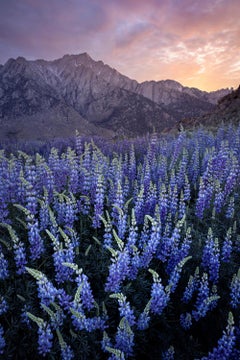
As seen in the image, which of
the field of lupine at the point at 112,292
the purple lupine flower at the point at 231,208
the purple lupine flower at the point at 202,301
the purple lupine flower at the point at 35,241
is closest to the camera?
the field of lupine at the point at 112,292

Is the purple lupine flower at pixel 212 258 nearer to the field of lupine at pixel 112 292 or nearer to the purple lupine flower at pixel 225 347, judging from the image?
the field of lupine at pixel 112 292

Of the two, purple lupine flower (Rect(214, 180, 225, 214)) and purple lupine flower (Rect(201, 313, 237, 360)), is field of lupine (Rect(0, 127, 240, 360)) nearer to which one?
purple lupine flower (Rect(201, 313, 237, 360))

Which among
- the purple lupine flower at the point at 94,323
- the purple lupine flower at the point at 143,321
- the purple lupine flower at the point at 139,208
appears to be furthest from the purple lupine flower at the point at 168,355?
the purple lupine flower at the point at 139,208

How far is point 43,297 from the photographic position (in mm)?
3133

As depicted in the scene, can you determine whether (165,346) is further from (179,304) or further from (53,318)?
(53,318)

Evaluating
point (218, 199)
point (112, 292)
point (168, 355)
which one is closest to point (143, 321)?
point (168, 355)

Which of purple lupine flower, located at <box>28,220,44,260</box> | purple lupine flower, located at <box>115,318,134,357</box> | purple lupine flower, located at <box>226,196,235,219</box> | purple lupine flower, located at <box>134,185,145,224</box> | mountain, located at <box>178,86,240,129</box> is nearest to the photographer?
purple lupine flower, located at <box>115,318,134,357</box>

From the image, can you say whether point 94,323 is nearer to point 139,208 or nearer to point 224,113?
point 139,208

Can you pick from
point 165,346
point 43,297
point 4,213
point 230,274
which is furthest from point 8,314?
point 230,274

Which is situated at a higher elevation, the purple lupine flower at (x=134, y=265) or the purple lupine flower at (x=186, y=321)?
the purple lupine flower at (x=134, y=265)

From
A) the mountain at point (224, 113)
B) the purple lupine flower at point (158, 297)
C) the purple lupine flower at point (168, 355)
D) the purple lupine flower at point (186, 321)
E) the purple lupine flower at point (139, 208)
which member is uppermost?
the mountain at point (224, 113)

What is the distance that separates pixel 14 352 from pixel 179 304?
9.02 ft

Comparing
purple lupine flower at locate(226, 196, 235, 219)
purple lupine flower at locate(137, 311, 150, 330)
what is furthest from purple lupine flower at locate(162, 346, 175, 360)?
purple lupine flower at locate(226, 196, 235, 219)

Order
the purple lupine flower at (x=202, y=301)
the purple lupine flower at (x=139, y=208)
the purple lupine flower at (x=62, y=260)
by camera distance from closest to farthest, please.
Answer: the purple lupine flower at (x=62, y=260) → the purple lupine flower at (x=202, y=301) → the purple lupine flower at (x=139, y=208)
